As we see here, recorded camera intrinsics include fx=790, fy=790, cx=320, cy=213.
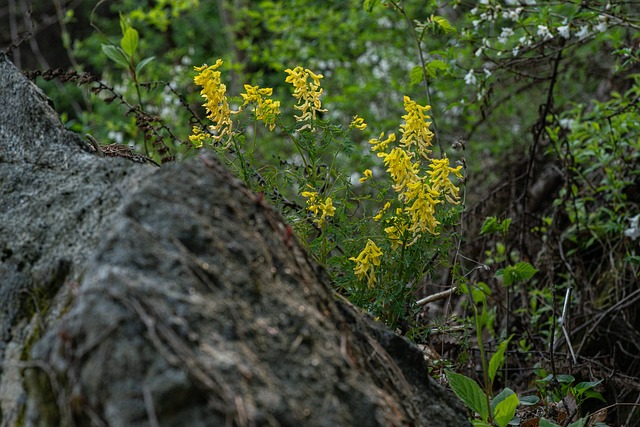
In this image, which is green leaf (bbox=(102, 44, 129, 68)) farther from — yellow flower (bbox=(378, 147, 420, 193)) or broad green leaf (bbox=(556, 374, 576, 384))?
broad green leaf (bbox=(556, 374, 576, 384))

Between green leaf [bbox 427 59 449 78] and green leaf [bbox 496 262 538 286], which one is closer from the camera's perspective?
green leaf [bbox 496 262 538 286]

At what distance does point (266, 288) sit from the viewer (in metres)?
1.69

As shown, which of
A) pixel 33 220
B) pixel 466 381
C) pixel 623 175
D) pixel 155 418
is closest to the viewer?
pixel 155 418

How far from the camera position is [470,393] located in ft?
7.56

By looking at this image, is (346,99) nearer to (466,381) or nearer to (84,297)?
(466,381)

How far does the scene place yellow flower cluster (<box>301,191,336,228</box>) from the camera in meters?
2.41

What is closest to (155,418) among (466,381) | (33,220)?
(33,220)

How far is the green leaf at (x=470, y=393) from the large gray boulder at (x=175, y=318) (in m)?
0.17

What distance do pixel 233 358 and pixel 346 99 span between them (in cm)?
677

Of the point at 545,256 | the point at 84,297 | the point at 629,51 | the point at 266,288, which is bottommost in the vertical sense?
the point at 545,256

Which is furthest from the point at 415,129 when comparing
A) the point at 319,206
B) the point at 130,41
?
the point at 130,41

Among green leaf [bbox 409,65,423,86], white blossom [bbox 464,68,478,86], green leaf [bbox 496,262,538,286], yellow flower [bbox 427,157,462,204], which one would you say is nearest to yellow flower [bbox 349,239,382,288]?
yellow flower [bbox 427,157,462,204]

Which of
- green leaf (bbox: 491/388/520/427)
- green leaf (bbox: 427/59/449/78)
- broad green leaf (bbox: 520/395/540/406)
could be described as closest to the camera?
green leaf (bbox: 491/388/520/427)

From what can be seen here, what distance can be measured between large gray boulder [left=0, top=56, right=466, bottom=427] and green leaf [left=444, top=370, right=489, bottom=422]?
0.17 metres
